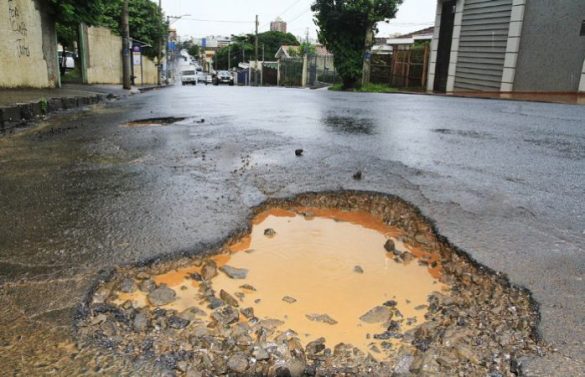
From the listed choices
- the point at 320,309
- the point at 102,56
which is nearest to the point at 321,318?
the point at 320,309

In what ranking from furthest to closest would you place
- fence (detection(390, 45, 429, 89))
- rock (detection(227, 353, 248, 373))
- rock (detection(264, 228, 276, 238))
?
fence (detection(390, 45, 429, 89))
rock (detection(264, 228, 276, 238))
rock (detection(227, 353, 248, 373))

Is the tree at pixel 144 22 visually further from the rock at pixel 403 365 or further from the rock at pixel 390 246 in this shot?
the rock at pixel 403 365

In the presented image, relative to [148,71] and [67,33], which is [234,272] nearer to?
[67,33]

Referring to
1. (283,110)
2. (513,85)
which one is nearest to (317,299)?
(283,110)

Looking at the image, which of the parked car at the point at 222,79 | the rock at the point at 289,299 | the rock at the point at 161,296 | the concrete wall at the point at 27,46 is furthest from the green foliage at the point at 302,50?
the rock at the point at 161,296

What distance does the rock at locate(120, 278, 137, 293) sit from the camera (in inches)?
93.2

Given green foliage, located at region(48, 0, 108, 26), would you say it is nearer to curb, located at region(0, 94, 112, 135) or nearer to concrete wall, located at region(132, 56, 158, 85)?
curb, located at region(0, 94, 112, 135)

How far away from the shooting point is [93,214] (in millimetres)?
3301

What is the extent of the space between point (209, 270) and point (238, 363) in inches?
36.7

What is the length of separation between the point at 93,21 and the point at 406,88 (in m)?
15.1

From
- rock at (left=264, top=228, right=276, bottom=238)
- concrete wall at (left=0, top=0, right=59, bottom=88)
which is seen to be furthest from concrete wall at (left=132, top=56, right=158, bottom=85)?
rock at (left=264, top=228, right=276, bottom=238)

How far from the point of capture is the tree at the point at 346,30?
77.1 feet

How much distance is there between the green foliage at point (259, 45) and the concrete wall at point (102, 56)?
54842mm

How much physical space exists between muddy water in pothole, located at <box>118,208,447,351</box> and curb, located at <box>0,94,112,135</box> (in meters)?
5.13
